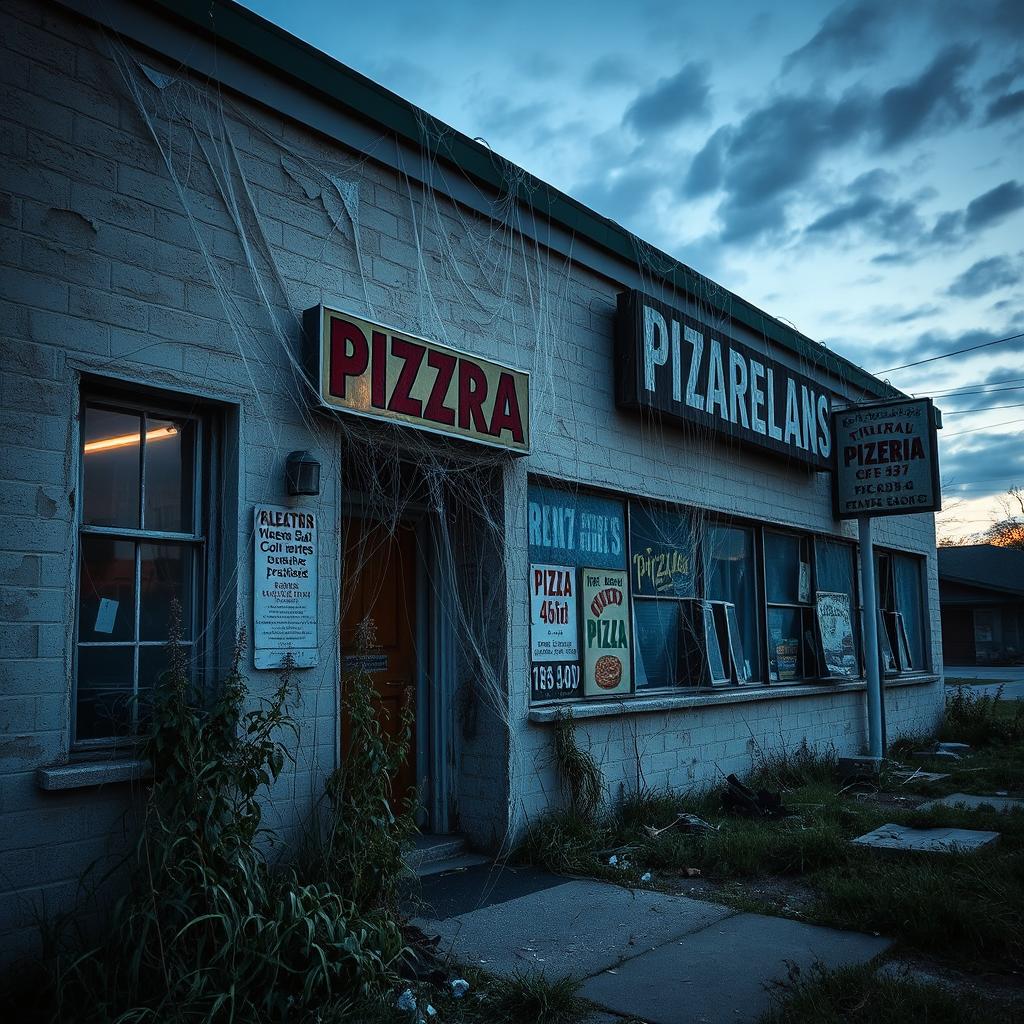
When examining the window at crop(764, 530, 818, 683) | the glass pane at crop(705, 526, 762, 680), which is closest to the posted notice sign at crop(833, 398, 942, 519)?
the window at crop(764, 530, 818, 683)

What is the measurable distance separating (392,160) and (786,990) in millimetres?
5313

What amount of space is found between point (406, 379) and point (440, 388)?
328 mm

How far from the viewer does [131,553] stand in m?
4.94

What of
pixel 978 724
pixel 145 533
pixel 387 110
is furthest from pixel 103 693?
pixel 978 724

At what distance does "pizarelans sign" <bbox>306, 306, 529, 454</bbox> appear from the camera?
5.64 metres

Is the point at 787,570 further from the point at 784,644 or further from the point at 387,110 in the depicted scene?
the point at 387,110

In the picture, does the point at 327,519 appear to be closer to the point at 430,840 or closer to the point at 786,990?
the point at 430,840

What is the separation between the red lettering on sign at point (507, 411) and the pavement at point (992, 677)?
65.0ft

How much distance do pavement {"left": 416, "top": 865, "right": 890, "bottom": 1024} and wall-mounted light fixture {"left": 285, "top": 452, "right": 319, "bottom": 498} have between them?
238 cm

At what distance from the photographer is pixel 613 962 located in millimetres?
4746

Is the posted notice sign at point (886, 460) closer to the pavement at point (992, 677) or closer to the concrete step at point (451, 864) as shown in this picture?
the concrete step at point (451, 864)

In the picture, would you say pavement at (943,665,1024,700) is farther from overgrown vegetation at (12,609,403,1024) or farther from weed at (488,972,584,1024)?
overgrown vegetation at (12,609,403,1024)

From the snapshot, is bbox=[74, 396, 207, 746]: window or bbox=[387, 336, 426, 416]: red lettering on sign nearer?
bbox=[74, 396, 207, 746]: window

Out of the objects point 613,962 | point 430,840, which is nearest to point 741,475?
point 430,840
